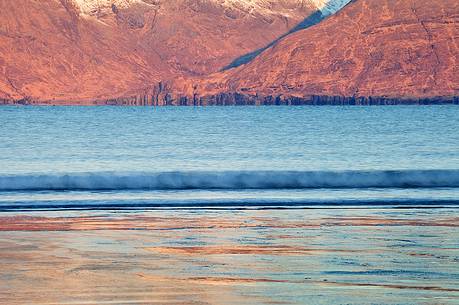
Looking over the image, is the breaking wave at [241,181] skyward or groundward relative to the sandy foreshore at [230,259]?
groundward

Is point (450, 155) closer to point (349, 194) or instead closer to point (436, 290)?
point (349, 194)

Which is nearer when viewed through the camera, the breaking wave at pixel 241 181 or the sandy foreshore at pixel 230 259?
the sandy foreshore at pixel 230 259

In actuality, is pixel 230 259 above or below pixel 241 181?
above

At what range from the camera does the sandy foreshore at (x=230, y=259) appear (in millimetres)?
8727

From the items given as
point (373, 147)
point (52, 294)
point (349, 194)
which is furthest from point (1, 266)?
point (373, 147)

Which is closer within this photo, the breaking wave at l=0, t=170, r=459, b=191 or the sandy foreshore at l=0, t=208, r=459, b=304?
the sandy foreshore at l=0, t=208, r=459, b=304

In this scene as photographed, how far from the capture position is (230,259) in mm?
10898

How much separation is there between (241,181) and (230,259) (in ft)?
41.7

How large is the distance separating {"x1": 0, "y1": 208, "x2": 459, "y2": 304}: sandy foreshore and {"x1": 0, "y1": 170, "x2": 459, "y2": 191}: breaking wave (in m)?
7.00

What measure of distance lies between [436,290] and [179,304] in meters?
2.19

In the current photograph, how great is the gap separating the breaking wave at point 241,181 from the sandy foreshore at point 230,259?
23.0 ft

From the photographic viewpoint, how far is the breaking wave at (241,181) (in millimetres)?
23234

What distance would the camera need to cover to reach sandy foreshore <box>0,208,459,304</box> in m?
8.73

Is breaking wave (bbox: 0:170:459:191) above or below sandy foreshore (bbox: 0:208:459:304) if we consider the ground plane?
below
